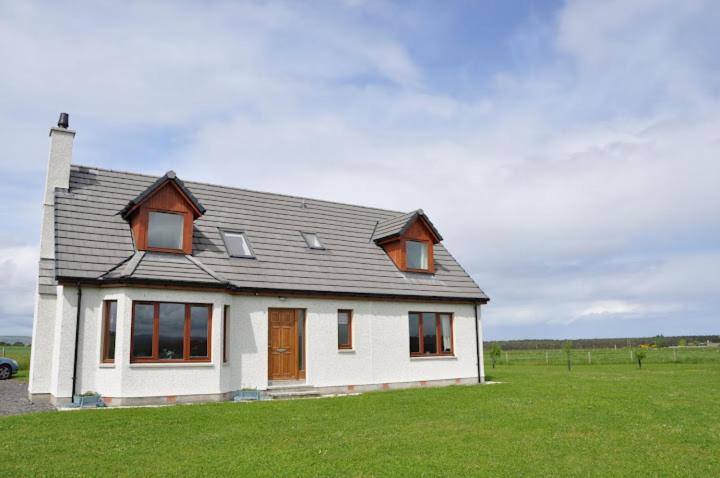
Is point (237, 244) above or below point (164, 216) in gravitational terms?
below

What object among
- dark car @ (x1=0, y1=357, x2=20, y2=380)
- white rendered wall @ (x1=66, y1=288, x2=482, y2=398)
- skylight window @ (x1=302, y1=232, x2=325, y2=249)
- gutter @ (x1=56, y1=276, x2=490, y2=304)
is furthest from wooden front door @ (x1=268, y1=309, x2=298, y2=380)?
dark car @ (x1=0, y1=357, x2=20, y2=380)

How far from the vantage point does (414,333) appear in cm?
2297

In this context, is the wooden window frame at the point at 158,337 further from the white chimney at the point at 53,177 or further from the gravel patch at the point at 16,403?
the white chimney at the point at 53,177

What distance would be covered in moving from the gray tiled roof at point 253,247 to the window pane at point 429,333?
0.99 metres

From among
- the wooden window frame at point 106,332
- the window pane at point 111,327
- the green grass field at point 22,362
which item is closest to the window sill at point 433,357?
the window pane at point 111,327

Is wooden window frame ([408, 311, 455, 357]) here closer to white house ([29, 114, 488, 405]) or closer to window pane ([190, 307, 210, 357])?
white house ([29, 114, 488, 405])

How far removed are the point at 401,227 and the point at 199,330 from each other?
9782 mm

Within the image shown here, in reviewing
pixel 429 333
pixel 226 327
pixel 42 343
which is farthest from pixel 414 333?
pixel 42 343

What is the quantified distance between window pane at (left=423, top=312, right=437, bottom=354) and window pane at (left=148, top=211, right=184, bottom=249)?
10097 millimetres

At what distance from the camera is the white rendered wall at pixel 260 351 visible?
1681 centimetres

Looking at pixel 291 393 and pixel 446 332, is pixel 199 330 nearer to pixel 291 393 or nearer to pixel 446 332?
pixel 291 393

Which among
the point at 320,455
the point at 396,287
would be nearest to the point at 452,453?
the point at 320,455

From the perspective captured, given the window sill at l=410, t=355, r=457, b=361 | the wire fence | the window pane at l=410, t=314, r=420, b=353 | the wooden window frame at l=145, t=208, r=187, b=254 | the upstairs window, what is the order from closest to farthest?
1. the wooden window frame at l=145, t=208, r=187, b=254
2. the window sill at l=410, t=355, r=457, b=361
3. the window pane at l=410, t=314, r=420, b=353
4. the upstairs window
5. the wire fence

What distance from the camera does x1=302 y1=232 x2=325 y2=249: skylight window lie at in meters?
23.2
